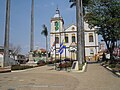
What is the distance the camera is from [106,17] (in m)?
31.6

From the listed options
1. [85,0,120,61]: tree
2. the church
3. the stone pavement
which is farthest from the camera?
the church

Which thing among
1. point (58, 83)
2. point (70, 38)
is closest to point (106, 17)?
point (58, 83)

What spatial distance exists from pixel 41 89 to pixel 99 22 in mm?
24108

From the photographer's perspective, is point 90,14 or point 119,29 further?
point 90,14

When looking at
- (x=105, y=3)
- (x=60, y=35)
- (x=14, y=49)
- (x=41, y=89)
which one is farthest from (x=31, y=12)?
(x=14, y=49)

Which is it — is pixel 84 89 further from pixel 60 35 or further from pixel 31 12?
pixel 60 35

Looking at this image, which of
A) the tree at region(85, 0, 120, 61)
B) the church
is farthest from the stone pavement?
the church

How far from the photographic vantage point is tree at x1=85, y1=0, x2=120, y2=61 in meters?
31.0

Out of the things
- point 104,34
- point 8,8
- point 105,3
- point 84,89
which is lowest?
point 84,89

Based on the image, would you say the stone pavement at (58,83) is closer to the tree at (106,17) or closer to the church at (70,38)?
the tree at (106,17)

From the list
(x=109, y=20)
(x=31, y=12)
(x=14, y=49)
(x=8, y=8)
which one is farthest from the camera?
(x=14, y=49)

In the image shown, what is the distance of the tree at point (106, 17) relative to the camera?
30969 mm

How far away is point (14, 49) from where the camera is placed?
96625 mm

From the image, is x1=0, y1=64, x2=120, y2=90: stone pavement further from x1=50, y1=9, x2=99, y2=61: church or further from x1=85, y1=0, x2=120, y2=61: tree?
x1=50, y1=9, x2=99, y2=61: church
